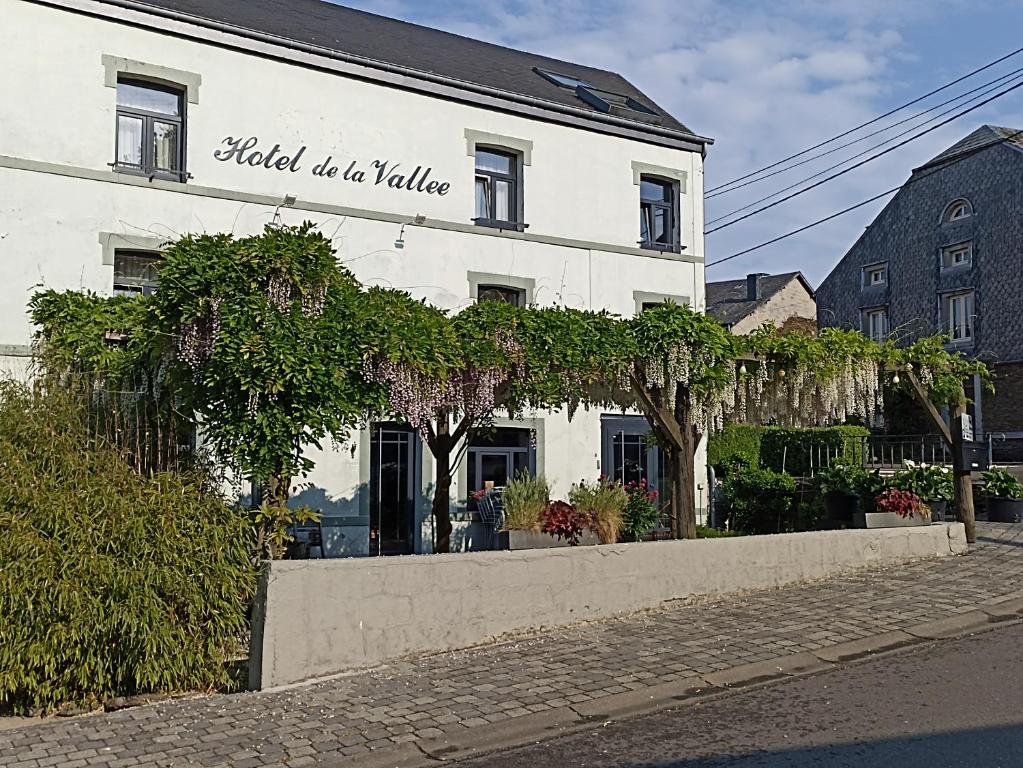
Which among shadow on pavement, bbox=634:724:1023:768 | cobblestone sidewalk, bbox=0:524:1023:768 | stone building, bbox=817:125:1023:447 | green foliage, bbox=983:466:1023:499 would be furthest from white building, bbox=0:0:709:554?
stone building, bbox=817:125:1023:447

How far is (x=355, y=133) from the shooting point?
613 inches

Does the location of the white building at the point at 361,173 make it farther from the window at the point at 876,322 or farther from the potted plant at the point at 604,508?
the window at the point at 876,322

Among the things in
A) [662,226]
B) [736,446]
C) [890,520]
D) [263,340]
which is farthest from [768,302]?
[263,340]

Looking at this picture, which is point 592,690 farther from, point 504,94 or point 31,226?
point 504,94

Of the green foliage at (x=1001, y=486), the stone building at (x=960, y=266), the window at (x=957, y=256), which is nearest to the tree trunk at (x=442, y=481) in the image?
the green foliage at (x=1001, y=486)

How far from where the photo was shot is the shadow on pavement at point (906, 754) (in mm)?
5465

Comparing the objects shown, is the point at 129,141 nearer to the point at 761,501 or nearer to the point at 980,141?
the point at 761,501

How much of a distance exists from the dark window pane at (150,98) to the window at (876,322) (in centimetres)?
2960

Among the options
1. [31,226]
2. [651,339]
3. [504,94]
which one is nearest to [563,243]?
[504,94]

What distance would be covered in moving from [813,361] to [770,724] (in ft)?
22.3

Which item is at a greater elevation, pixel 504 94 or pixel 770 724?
pixel 504 94

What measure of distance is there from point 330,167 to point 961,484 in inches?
426

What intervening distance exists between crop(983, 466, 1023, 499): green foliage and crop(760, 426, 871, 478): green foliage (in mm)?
6174

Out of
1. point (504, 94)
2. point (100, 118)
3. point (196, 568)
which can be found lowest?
point (196, 568)
